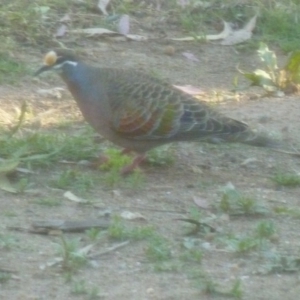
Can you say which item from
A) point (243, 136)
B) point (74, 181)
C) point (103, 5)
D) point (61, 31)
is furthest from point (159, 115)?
point (103, 5)

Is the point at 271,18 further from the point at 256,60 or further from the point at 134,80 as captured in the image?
the point at 134,80

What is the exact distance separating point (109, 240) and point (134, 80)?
154 cm

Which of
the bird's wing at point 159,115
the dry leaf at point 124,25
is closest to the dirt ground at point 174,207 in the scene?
the bird's wing at point 159,115

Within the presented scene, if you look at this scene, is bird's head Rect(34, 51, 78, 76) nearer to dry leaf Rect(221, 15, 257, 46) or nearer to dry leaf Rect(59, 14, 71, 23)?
dry leaf Rect(59, 14, 71, 23)

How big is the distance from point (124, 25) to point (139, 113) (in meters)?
3.02

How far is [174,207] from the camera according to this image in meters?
5.69

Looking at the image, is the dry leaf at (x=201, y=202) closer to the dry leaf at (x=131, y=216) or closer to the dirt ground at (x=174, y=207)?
the dirt ground at (x=174, y=207)

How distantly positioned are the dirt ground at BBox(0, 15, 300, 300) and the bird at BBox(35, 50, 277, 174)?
0.22m

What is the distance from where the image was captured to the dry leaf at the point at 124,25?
9.05 m

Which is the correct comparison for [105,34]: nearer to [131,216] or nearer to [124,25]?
[124,25]

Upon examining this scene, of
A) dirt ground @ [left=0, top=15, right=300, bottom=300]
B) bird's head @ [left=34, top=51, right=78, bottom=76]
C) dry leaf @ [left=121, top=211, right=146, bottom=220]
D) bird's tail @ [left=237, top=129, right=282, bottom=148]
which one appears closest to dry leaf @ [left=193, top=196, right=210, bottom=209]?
dirt ground @ [left=0, top=15, right=300, bottom=300]

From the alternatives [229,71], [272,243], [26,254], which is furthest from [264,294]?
[229,71]

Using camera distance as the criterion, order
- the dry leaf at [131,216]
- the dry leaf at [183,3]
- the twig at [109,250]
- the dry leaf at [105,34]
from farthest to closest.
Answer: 1. the dry leaf at [183,3]
2. the dry leaf at [105,34]
3. the dry leaf at [131,216]
4. the twig at [109,250]

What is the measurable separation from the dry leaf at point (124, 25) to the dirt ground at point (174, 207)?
0.45 meters
